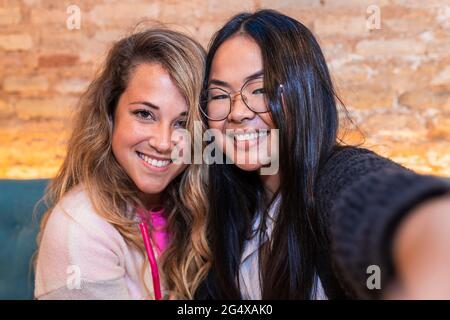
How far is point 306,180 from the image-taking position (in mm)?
1154

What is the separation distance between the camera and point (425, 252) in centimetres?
55

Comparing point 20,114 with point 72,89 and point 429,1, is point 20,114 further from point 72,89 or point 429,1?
Answer: point 429,1

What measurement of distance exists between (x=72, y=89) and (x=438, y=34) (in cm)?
152

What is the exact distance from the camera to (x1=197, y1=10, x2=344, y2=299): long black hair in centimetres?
117

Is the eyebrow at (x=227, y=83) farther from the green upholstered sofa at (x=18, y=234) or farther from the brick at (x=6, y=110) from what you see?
the brick at (x=6, y=110)

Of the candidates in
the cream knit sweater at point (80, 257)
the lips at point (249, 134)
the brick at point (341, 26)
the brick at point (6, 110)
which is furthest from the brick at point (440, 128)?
the brick at point (6, 110)

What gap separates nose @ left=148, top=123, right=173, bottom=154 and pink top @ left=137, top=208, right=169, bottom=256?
0.20 m

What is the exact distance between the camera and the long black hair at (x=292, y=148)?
3.83 ft

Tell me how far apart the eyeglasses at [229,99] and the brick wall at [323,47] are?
788mm

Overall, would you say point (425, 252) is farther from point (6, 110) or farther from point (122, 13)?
point (6, 110)

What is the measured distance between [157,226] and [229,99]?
1.41 feet

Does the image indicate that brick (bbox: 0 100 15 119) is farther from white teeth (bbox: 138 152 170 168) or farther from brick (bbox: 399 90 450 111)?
brick (bbox: 399 90 450 111)

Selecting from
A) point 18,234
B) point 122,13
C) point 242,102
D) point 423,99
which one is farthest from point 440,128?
point 18,234

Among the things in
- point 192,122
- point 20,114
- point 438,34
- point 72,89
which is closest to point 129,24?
point 72,89
